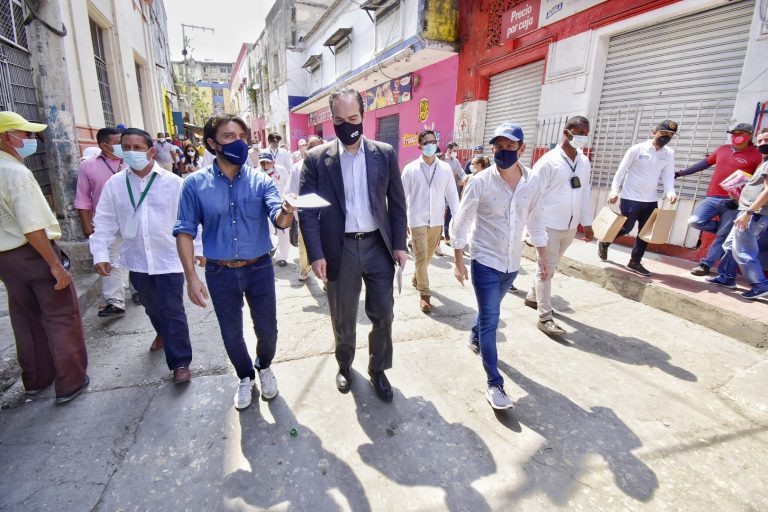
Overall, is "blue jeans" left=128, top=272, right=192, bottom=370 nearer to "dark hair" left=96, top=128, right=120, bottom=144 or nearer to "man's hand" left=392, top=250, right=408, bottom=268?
"man's hand" left=392, top=250, right=408, bottom=268

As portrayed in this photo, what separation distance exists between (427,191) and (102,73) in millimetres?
7486

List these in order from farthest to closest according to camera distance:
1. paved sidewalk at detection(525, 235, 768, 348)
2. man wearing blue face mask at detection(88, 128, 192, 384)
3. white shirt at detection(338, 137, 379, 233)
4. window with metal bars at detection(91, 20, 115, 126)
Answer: window with metal bars at detection(91, 20, 115, 126)
paved sidewalk at detection(525, 235, 768, 348)
man wearing blue face mask at detection(88, 128, 192, 384)
white shirt at detection(338, 137, 379, 233)

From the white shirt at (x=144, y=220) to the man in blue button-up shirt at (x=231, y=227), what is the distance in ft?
1.77

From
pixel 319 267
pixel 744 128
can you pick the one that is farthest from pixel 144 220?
pixel 744 128

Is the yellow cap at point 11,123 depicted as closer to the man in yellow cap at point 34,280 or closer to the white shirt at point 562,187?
the man in yellow cap at point 34,280

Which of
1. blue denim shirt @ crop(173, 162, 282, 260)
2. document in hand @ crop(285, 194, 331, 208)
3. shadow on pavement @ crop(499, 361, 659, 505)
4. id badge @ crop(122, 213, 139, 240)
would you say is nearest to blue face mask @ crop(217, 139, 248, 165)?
blue denim shirt @ crop(173, 162, 282, 260)

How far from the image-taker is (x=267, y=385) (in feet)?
8.65

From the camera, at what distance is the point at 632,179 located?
4742 millimetres

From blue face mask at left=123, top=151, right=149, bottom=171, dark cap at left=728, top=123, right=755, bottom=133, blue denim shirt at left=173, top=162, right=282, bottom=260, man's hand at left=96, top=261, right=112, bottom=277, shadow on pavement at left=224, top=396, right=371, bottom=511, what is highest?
dark cap at left=728, top=123, right=755, bottom=133

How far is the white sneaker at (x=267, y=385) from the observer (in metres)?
2.62

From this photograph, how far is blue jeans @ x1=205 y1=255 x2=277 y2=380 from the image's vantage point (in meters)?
2.36

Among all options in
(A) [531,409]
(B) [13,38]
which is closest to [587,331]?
(A) [531,409]

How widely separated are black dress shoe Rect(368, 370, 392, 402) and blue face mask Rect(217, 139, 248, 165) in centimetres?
165

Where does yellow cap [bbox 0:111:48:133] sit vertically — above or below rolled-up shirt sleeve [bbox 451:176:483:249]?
above
